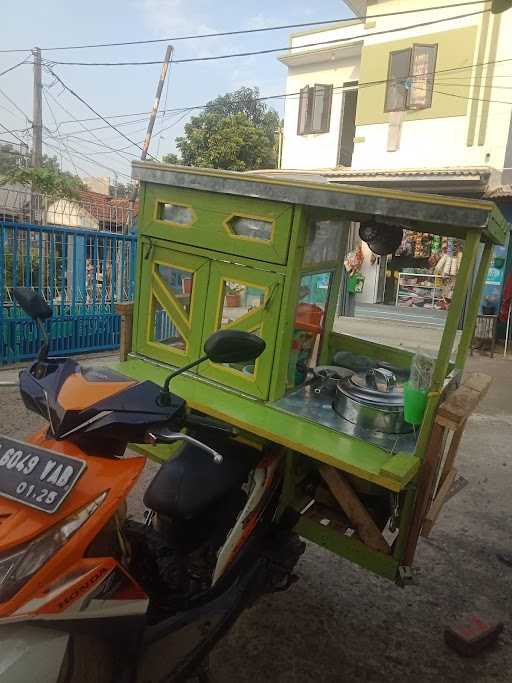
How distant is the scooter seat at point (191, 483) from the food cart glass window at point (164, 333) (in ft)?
2.85

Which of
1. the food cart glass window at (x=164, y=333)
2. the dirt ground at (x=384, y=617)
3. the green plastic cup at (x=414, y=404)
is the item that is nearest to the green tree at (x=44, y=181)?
the food cart glass window at (x=164, y=333)

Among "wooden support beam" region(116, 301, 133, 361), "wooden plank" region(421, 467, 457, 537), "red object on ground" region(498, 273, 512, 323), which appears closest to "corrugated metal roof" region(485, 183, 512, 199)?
"red object on ground" region(498, 273, 512, 323)

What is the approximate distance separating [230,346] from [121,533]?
0.80 m

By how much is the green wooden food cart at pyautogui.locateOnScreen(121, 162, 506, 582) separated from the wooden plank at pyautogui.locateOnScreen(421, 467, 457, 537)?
0.04ft

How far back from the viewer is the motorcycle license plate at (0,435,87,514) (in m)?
1.28

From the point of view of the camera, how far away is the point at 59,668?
4.12 ft

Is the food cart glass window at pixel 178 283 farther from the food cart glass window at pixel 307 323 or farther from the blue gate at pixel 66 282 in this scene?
the blue gate at pixel 66 282

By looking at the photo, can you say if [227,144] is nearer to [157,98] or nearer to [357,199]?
[157,98]

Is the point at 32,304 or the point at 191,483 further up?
the point at 32,304

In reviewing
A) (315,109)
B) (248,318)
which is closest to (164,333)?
(248,318)

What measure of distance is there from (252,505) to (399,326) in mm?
9677

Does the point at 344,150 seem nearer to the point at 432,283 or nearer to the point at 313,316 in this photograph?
the point at 432,283

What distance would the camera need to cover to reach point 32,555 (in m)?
1.25

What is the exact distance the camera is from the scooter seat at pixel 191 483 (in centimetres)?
187
